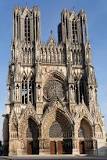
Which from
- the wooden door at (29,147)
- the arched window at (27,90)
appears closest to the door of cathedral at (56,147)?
the wooden door at (29,147)

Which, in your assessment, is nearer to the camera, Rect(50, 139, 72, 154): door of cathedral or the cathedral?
the cathedral

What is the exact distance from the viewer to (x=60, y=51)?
169ft

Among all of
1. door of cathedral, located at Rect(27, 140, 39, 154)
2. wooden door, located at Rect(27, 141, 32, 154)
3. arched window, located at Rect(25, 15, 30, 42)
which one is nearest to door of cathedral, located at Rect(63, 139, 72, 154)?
door of cathedral, located at Rect(27, 140, 39, 154)

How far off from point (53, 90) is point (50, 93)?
72 cm

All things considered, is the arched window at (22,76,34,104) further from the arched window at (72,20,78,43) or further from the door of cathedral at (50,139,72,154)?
the arched window at (72,20,78,43)

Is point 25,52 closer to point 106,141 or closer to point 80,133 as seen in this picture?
point 80,133

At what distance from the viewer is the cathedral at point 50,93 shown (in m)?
45.8

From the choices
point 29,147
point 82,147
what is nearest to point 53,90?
point 29,147

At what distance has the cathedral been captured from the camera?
4581cm

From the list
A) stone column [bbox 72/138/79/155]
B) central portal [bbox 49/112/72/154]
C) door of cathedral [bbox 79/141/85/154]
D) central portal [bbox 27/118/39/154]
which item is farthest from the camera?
door of cathedral [bbox 79/141/85/154]

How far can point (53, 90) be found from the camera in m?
49.4

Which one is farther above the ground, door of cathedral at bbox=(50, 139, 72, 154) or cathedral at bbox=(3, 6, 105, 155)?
cathedral at bbox=(3, 6, 105, 155)

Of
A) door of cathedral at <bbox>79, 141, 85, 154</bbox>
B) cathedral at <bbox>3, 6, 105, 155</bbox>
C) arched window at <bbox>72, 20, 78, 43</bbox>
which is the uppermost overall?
arched window at <bbox>72, 20, 78, 43</bbox>

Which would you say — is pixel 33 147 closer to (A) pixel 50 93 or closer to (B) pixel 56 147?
(B) pixel 56 147
